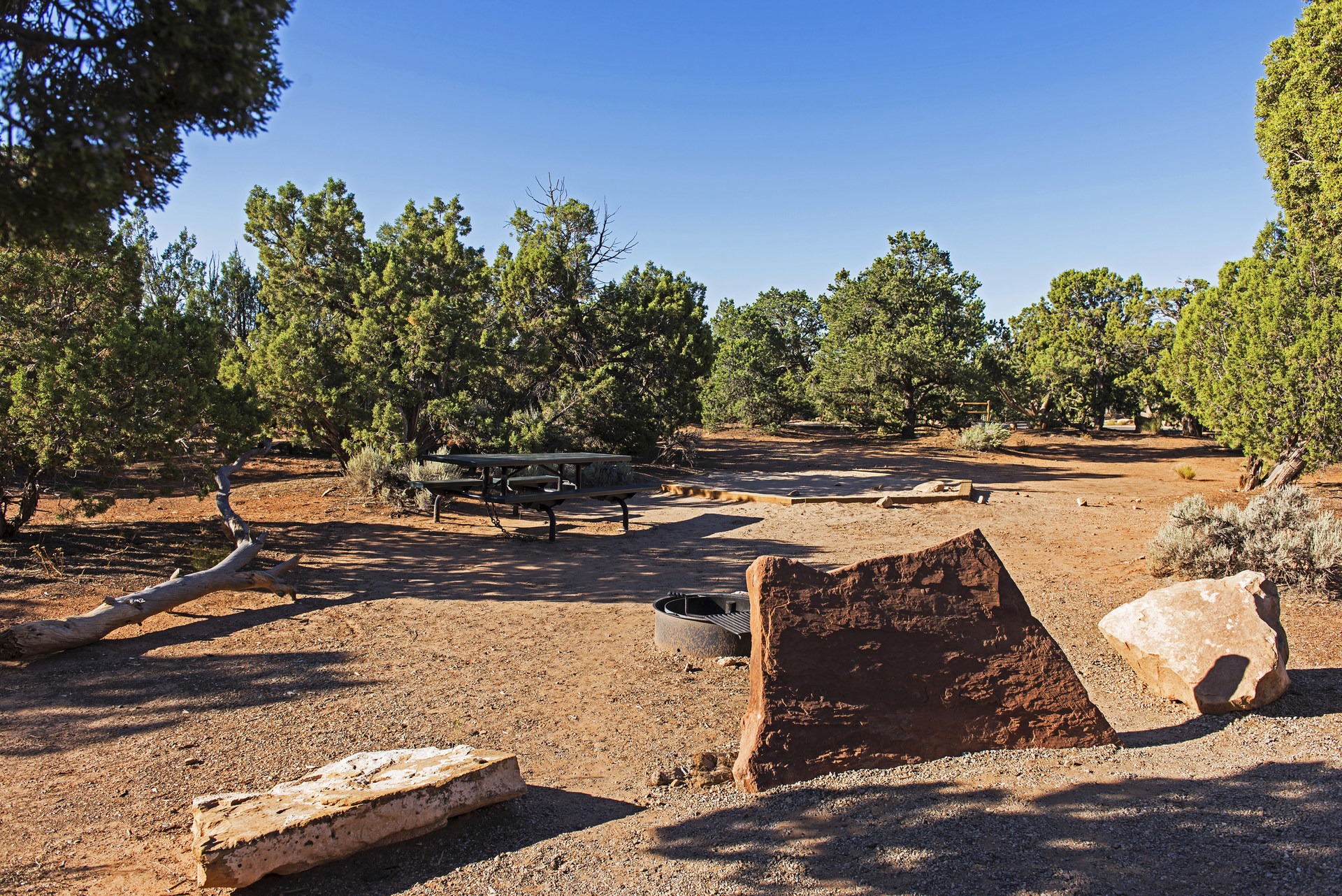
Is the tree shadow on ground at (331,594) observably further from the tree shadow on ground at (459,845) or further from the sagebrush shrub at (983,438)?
the sagebrush shrub at (983,438)

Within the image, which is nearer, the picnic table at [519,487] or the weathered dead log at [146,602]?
the weathered dead log at [146,602]

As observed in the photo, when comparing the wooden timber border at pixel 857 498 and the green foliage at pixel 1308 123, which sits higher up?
the green foliage at pixel 1308 123

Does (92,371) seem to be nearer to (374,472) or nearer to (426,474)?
(374,472)

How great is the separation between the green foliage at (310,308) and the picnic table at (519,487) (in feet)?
6.20

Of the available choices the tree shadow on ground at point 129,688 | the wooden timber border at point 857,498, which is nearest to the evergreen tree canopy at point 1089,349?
the wooden timber border at point 857,498

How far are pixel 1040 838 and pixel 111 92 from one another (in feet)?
14.3

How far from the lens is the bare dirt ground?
9.73 ft

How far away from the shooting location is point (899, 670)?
13.4 feet

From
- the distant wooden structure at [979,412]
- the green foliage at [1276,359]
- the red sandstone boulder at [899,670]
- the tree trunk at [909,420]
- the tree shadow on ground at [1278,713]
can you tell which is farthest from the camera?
the distant wooden structure at [979,412]

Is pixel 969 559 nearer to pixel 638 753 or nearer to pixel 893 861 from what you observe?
pixel 893 861

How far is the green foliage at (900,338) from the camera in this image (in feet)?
80.2

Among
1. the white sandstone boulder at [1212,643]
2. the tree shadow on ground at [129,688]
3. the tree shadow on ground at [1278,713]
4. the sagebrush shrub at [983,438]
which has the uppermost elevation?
the sagebrush shrub at [983,438]

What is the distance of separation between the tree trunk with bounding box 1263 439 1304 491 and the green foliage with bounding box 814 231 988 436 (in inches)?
434

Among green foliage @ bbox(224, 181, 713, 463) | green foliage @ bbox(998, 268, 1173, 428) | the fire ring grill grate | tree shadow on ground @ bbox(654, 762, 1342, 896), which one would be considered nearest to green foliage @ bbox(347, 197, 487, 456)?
green foliage @ bbox(224, 181, 713, 463)
